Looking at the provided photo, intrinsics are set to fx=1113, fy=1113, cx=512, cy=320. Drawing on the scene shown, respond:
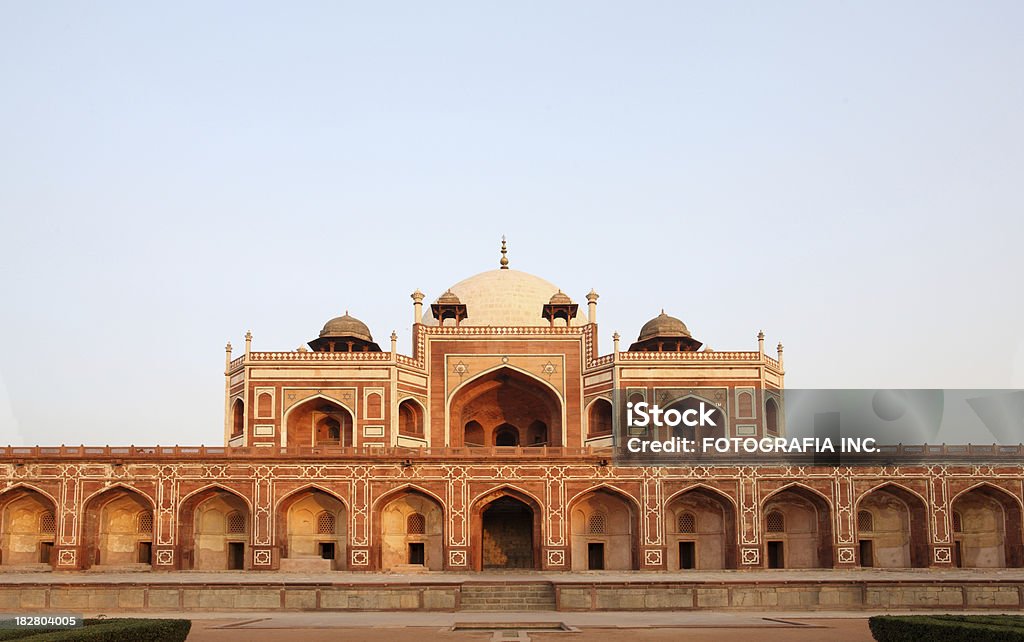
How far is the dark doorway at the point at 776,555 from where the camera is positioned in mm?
35938

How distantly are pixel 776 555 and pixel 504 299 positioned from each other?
16.5 metres

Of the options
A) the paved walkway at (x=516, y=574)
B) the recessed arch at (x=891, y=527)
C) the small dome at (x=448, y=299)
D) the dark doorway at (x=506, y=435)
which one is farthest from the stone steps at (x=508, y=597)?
the small dome at (x=448, y=299)

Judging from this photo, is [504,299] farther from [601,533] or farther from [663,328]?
[601,533]

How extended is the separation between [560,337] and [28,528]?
774 inches

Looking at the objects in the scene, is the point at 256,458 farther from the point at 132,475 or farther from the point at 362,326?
the point at 362,326

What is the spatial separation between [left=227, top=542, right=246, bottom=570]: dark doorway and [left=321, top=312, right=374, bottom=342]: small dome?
1017cm

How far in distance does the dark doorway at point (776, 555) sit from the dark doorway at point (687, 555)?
244 centimetres

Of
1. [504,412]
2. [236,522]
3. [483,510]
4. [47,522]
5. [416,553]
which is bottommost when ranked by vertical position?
[416,553]

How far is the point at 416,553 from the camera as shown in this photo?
36000 mm

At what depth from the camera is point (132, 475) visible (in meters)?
34.6

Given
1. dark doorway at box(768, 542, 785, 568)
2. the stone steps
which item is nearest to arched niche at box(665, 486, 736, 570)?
dark doorway at box(768, 542, 785, 568)

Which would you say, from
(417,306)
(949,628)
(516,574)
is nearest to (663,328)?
(417,306)

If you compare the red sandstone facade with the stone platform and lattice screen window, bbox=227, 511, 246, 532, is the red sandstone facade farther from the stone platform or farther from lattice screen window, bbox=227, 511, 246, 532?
the stone platform

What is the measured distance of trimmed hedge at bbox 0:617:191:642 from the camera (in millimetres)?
13625
